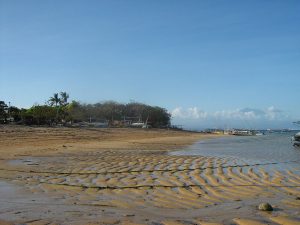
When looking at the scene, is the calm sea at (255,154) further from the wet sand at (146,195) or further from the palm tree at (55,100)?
the palm tree at (55,100)

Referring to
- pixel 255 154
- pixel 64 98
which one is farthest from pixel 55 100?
pixel 255 154

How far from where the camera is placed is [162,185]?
944 cm

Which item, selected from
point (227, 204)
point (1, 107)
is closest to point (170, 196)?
point (227, 204)

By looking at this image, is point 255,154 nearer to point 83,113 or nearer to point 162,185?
point 162,185

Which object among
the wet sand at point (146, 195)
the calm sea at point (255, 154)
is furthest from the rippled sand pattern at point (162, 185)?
the calm sea at point (255, 154)

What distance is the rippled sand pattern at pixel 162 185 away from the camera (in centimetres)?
733

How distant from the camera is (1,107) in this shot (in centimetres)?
6969

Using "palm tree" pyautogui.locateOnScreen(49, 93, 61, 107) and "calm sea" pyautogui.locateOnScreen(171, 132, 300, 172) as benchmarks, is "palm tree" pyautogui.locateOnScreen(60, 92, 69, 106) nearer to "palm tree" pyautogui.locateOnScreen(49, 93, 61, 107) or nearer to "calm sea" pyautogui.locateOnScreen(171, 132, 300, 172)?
"palm tree" pyautogui.locateOnScreen(49, 93, 61, 107)

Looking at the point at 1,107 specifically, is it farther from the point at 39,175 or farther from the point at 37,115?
the point at 39,175

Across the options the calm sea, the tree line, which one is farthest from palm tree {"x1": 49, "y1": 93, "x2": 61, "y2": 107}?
the calm sea

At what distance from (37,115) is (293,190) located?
69314 millimetres

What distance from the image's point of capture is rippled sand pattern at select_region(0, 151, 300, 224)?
7.33 m

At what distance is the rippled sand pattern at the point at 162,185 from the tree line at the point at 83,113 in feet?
186

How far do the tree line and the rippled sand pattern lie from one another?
186 feet
